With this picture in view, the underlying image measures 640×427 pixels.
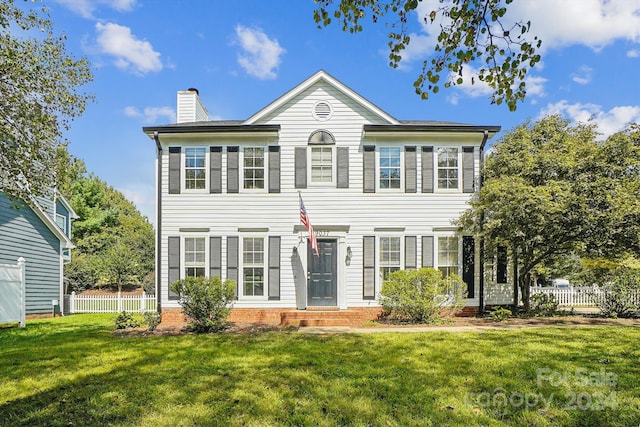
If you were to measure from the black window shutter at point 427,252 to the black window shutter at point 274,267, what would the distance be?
454cm

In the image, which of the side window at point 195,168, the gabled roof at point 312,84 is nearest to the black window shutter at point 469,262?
the gabled roof at point 312,84

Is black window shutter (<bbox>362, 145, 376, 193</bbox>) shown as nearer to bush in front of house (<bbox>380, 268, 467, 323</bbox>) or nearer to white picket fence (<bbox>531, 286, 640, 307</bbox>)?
bush in front of house (<bbox>380, 268, 467, 323</bbox>)

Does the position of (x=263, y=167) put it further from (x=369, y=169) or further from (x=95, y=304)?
(x=95, y=304)

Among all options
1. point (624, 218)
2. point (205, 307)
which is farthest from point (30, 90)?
point (624, 218)

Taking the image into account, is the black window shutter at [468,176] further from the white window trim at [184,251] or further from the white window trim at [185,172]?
the white window trim at [184,251]

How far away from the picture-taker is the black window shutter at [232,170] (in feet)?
39.9

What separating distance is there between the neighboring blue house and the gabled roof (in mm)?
8172

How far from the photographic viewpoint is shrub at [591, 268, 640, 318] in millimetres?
11281

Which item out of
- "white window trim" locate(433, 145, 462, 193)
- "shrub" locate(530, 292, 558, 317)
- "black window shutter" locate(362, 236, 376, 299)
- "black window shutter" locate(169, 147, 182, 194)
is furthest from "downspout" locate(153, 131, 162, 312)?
"shrub" locate(530, 292, 558, 317)

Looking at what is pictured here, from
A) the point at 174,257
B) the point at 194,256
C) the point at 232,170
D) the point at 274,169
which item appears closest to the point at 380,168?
the point at 274,169

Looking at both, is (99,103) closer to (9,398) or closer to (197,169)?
(197,169)

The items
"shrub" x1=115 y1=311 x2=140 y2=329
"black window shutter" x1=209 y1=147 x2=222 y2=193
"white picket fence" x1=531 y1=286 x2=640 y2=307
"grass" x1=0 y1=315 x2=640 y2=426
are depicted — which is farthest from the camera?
"white picket fence" x1=531 y1=286 x2=640 y2=307

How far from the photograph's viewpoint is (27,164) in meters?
8.33

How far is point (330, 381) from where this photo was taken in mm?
5340
